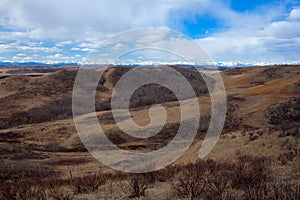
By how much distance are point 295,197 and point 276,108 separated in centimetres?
3237

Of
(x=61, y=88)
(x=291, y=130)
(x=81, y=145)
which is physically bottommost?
(x=81, y=145)

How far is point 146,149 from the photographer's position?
26297 mm

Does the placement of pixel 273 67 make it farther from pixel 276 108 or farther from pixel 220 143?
pixel 220 143

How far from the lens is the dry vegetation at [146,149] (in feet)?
21.6

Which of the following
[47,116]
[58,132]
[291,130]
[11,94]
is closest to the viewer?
[291,130]

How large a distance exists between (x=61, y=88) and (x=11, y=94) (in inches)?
399

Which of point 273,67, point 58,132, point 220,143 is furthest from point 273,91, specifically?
point 273,67

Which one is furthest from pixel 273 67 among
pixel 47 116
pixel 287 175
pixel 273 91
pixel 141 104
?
pixel 287 175

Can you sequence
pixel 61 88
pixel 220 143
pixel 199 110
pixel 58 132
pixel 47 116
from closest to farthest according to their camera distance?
pixel 220 143 < pixel 58 132 < pixel 199 110 < pixel 47 116 < pixel 61 88

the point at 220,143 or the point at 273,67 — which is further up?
the point at 273,67

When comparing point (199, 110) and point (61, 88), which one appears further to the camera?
point (61, 88)

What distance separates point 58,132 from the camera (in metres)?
32.7

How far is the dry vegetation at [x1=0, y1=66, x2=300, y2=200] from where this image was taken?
6585 millimetres

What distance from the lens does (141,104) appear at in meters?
48.1
